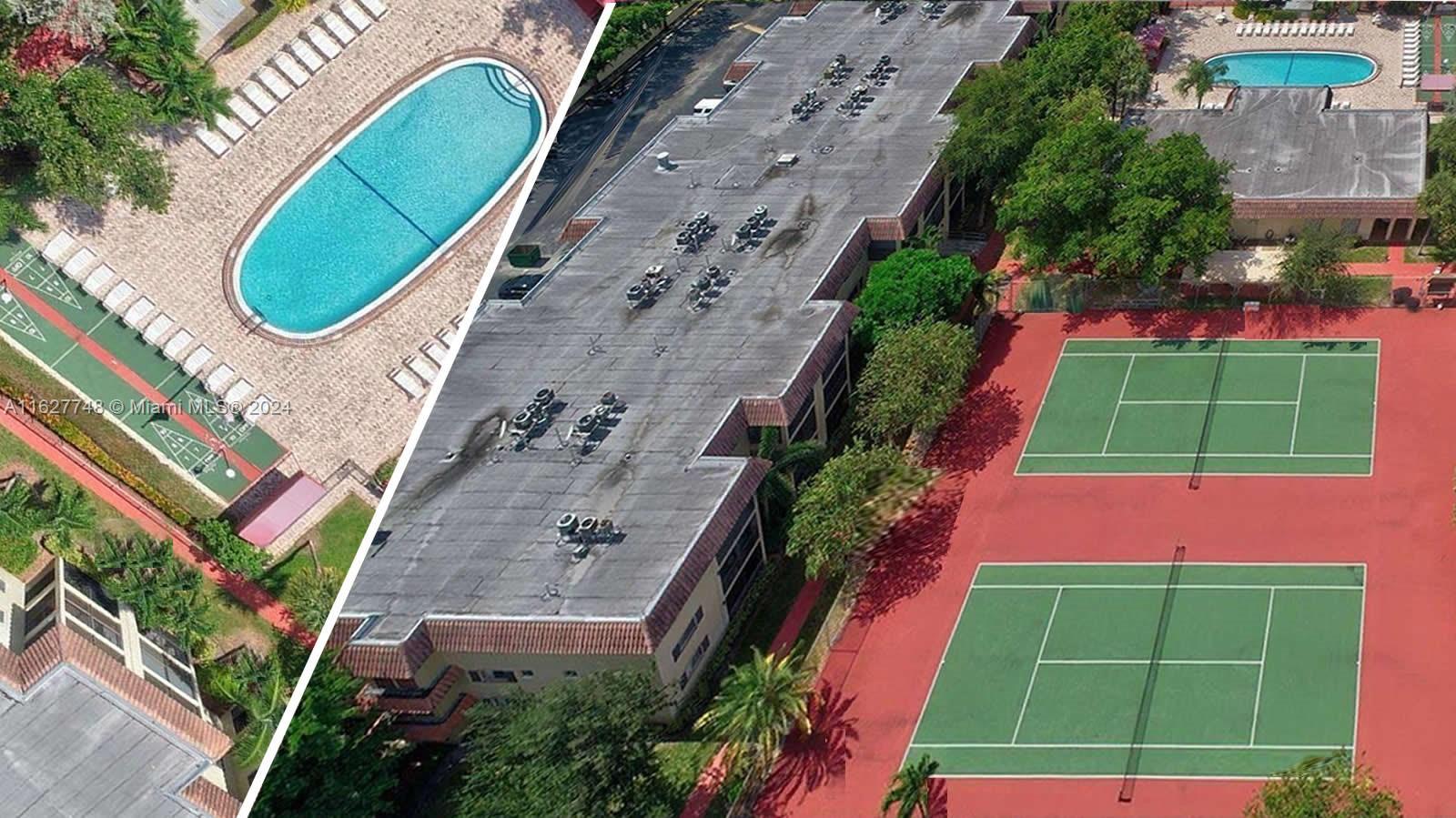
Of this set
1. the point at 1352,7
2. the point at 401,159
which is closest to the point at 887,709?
the point at 401,159

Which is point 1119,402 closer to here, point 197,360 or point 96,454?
point 197,360

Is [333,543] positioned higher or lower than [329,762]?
lower

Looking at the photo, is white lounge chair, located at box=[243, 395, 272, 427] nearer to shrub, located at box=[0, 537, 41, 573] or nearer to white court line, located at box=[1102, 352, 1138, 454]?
shrub, located at box=[0, 537, 41, 573]

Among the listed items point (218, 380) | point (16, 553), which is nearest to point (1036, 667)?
point (218, 380)

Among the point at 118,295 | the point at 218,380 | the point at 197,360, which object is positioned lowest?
the point at 218,380

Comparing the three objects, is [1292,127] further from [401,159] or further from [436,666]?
[436,666]

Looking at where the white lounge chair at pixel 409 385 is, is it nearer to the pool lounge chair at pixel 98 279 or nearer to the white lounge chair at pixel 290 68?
the pool lounge chair at pixel 98 279

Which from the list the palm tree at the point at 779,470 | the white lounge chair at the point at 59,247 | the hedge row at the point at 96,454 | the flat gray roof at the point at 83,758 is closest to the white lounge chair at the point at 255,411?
the hedge row at the point at 96,454
